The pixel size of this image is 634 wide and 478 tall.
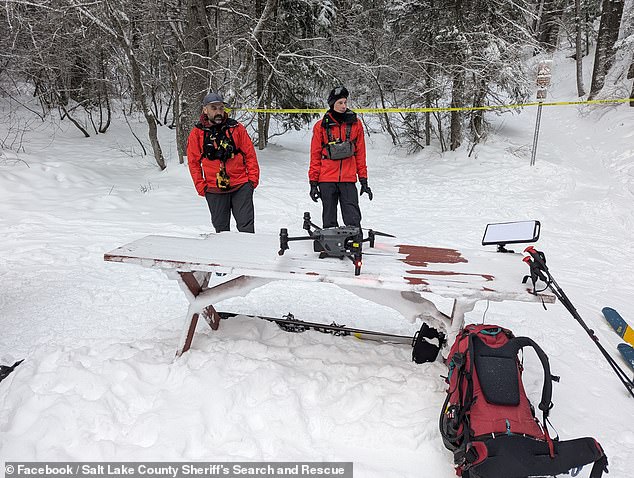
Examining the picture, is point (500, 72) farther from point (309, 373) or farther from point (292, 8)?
point (309, 373)

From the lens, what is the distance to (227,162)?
4.34m

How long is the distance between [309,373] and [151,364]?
3.56ft

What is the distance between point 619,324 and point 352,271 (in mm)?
2699

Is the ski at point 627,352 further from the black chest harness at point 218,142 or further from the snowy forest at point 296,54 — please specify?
the snowy forest at point 296,54

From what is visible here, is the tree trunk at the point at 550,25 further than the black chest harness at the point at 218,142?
Yes

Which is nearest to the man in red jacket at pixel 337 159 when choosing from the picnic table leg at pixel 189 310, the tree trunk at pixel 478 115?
the picnic table leg at pixel 189 310

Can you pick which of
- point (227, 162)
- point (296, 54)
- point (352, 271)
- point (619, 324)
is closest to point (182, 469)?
point (352, 271)

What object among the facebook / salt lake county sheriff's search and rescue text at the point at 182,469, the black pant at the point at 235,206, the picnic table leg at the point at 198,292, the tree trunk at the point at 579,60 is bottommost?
the facebook / salt lake county sheriff's search and rescue text at the point at 182,469

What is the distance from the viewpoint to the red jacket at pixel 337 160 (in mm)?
4625

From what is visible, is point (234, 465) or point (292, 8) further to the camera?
point (292, 8)

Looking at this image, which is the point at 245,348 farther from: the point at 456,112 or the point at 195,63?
the point at 456,112

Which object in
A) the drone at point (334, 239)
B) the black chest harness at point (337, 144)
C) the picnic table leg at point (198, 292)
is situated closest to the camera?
the drone at point (334, 239)

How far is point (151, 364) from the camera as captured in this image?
2930 mm

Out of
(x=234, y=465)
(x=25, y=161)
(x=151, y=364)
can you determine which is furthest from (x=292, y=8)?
(x=234, y=465)
